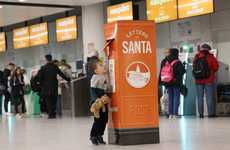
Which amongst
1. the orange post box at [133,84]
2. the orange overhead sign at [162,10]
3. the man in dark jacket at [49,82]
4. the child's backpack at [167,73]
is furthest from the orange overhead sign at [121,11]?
the orange post box at [133,84]

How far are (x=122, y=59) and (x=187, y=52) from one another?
720 cm

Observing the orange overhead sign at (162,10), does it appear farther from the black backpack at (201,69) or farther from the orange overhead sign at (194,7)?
the black backpack at (201,69)

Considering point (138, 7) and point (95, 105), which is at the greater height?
point (138, 7)

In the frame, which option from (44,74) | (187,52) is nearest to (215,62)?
(187,52)

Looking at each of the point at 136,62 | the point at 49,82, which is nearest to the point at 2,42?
the point at 49,82

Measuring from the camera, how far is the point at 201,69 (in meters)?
11.9

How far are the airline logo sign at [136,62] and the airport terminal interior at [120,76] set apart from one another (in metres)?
0.01

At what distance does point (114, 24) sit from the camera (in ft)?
24.0

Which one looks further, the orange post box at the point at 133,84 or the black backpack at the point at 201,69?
the black backpack at the point at 201,69

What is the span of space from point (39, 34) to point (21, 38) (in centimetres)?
147

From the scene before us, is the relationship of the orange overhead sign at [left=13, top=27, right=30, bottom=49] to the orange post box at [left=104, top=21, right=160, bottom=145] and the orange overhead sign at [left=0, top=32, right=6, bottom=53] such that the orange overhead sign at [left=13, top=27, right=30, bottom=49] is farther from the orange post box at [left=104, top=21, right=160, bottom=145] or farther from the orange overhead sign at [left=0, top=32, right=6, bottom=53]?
the orange post box at [left=104, top=21, right=160, bottom=145]

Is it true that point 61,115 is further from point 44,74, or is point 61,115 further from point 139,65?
point 139,65

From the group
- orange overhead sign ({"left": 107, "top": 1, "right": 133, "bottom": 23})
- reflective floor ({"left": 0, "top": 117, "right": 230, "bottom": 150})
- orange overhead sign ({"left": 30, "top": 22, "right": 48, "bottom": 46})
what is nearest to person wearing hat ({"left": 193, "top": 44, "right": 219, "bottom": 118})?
reflective floor ({"left": 0, "top": 117, "right": 230, "bottom": 150})

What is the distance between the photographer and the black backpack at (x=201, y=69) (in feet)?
39.0
